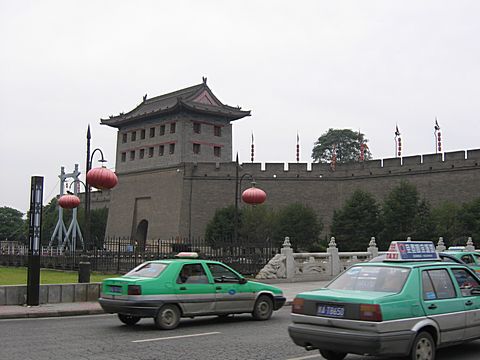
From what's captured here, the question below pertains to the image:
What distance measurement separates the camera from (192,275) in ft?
37.7

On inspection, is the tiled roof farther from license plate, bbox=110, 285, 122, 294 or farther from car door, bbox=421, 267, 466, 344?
car door, bbox=421, 267, 466, 344

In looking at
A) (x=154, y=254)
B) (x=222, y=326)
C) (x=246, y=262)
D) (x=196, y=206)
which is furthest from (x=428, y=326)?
(x=196, y=206)

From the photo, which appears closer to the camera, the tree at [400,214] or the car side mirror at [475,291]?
the car side mirror at [475,291]

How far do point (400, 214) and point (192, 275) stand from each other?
34537mm

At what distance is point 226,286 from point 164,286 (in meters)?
1.45

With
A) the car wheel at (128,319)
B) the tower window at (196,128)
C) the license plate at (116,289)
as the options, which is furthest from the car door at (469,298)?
the tower window at (196,128)

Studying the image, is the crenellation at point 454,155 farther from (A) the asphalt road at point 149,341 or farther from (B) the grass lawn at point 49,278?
(A) the asphalt road at point 149,341

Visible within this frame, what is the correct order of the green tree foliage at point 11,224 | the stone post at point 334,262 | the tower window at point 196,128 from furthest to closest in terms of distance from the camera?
the green tree foliage at point 11,224 < the tower window at point 196,128 < the stone post at point 334,262

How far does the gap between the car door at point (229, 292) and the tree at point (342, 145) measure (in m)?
74.2

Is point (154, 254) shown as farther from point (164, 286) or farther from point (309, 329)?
point (309, 329)

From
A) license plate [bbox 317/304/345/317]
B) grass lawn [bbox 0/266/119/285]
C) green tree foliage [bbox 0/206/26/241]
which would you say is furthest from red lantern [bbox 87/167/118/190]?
green tree foliage [bbox 0/206/26/241]

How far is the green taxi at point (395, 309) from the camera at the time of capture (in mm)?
6844

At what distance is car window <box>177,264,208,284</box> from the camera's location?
11273mm

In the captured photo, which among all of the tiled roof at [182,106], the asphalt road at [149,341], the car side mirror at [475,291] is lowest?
the asphalt road at [149,341]
